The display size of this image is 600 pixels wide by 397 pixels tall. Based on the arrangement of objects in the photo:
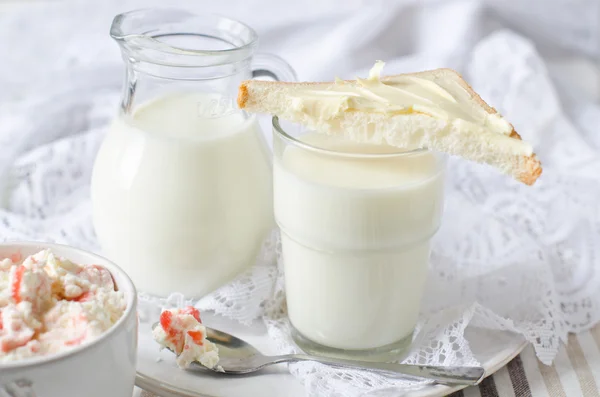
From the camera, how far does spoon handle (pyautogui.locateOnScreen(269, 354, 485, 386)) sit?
3.60 ft

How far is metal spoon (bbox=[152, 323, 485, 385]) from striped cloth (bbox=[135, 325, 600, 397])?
6 centimetres

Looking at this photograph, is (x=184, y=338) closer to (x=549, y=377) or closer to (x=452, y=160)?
(x=549, y=377)

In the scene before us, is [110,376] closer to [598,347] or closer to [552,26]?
[598,347]

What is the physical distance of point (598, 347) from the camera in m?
1.30

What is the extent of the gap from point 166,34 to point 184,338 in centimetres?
52

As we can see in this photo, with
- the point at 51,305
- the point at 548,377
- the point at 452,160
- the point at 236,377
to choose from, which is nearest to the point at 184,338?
the point at 236,377

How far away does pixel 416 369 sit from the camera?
3.68ft

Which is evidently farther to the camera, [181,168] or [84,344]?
[181,168]

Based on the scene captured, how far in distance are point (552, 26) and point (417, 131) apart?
5.15 feet

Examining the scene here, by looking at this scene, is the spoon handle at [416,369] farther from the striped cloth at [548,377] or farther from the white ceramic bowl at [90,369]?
the white ceramic bowl at [90,369]

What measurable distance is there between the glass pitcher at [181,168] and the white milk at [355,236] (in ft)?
0.38

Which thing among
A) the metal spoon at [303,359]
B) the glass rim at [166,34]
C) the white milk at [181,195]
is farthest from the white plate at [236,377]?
the glass rim at [166,34]

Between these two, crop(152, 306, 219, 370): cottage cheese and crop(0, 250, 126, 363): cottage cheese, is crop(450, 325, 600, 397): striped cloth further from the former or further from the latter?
crop(0, 250, 126, 363): cottage cheese

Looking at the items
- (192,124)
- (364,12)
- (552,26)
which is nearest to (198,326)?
(192,124)
